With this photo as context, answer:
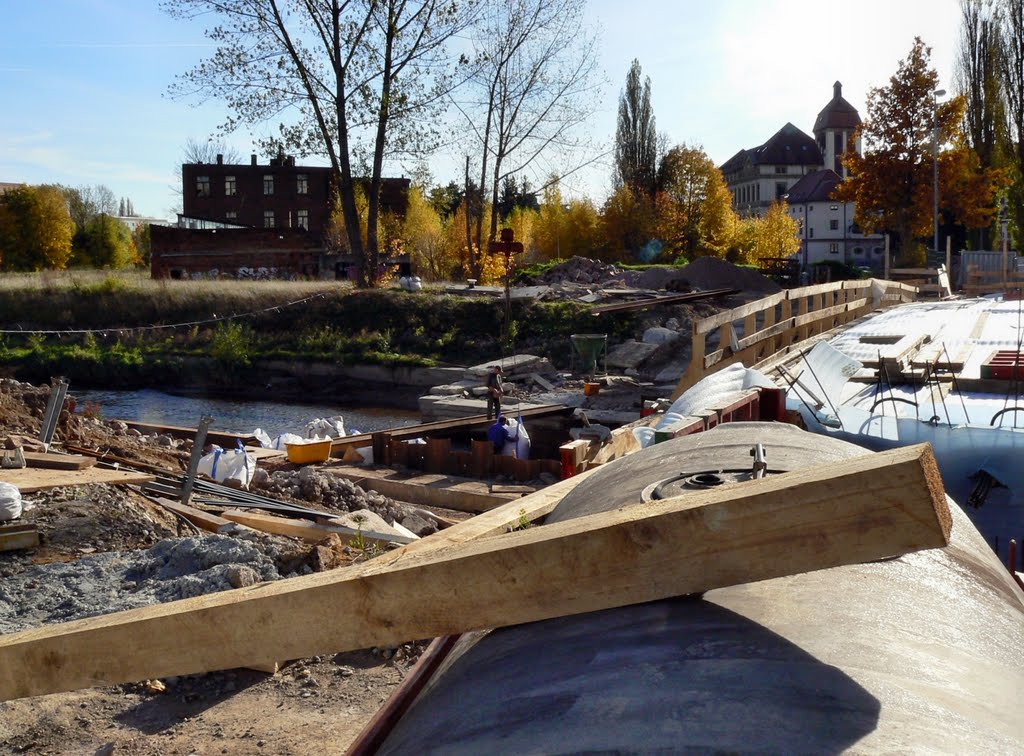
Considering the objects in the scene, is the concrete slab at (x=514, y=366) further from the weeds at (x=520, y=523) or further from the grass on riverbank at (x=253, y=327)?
the weeds at (x=520, y=523)

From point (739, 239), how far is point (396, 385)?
31670 mm

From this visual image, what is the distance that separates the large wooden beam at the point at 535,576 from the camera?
151 centimetres

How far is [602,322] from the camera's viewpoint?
31.8m

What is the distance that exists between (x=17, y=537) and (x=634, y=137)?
6089 centimetres

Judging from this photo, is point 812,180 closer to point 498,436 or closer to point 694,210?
point 694,210

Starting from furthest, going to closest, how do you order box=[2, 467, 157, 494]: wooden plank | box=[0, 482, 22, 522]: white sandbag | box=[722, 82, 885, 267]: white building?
box=[722, 82, 885, 267]: white building < box=[2, 467, 157, 494]: wooden plank < box=[0, 482, 22, 522]: white sandbag

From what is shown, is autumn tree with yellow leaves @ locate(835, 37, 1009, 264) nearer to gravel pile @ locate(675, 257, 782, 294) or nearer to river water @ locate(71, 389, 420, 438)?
gravel pile @ locate(675, 257, 782, 294)

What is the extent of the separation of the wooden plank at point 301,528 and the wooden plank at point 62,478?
120 cm

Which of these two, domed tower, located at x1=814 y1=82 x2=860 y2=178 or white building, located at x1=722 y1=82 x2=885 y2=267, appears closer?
white building, located at x1=722 y1=82 x2=885 y2=267

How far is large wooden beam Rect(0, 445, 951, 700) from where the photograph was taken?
151cm

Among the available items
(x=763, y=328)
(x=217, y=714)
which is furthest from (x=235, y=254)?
(x=217, y=714)

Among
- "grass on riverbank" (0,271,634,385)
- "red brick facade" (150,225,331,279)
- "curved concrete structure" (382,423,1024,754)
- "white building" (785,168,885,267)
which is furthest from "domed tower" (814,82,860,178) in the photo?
"curved concrete structure" (382,423,1024,754)

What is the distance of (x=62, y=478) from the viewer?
927 cm

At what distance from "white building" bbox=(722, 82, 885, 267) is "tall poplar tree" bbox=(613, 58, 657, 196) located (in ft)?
53.0
